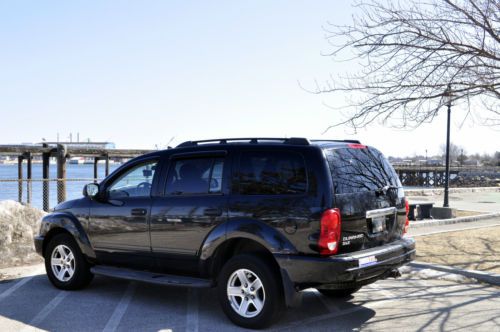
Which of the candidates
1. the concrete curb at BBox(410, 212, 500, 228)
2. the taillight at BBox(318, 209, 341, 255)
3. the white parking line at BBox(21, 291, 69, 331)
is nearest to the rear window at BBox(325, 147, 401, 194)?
the taillight at BBox(318, 209, 341, 255)

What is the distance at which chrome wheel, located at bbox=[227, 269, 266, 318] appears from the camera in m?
→ 5.52

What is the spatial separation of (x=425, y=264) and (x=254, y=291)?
443 centimetres

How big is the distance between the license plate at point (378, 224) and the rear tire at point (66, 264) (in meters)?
3.84

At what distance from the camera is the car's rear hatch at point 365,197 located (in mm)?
5391

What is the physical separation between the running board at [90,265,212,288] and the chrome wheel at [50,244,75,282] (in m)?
0.47

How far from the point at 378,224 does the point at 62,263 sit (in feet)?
14.0

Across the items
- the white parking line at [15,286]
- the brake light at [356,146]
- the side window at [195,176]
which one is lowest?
the white parking line at [15,286]

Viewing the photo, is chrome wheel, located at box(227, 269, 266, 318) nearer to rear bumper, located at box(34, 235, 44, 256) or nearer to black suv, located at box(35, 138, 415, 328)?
black suv, located at box(35, 138, 415, 328)

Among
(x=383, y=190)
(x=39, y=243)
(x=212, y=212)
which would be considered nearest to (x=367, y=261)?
(x=383, y=190)

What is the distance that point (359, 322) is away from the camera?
19.2ft

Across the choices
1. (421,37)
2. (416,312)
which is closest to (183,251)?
(416,312)

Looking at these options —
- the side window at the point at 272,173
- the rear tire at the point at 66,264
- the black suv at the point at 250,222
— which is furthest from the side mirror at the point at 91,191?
the side window at the point at 272,173

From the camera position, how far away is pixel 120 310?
6.32 meters

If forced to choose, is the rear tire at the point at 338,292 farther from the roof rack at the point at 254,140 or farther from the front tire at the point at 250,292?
the roof rack at the point at 254,140
